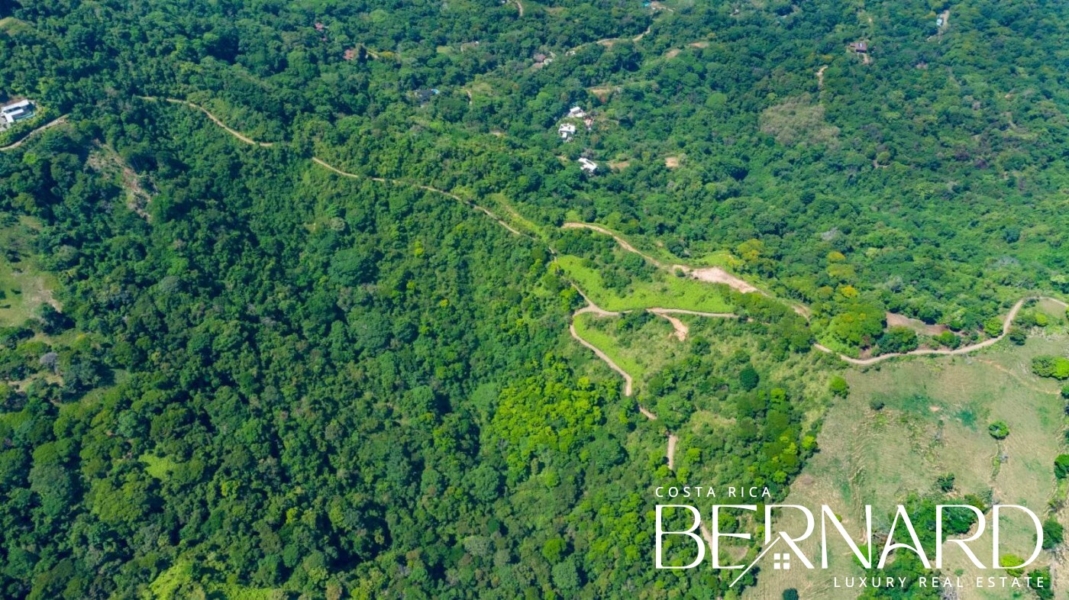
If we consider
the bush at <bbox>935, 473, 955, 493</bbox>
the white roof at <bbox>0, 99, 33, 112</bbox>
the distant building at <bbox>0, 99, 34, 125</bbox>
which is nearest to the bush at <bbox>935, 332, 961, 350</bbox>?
the bush at <bbox>935, 473, 955, 493</bbox>

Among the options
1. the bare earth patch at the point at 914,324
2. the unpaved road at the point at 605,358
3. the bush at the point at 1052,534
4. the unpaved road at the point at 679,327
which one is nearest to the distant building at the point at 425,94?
the unpaved road at the point at 605,358

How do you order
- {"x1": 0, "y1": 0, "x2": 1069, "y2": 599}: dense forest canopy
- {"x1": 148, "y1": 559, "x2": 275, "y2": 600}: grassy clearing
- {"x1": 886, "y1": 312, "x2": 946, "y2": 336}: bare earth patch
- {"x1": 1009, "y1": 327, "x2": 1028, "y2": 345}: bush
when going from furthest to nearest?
{"x1": 886, "y1": 312, "x2": 946, "y2": 336}: bare earth patch, {"x1": 1009, "y1": 327, "x2": 1028, "y2": 345}: bush, {"x1": 0, "y1": 0, "x2": 1069, "y2": 599}: dense forest canopy, {"x1": 148, "y1": 559, "x2": 275, "y2": 600}: grassy clearing

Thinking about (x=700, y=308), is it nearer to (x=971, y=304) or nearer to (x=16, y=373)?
(x=971, y=304)

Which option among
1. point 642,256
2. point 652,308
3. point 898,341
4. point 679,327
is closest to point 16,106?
point 642,256

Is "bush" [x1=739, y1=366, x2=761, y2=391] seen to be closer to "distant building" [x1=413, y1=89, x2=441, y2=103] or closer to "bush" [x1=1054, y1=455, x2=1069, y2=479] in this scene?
Result: "bush" [x1=1054, y1=455, x2=1069, y2=479]

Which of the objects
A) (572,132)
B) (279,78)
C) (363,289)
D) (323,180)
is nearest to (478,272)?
(363,289)
